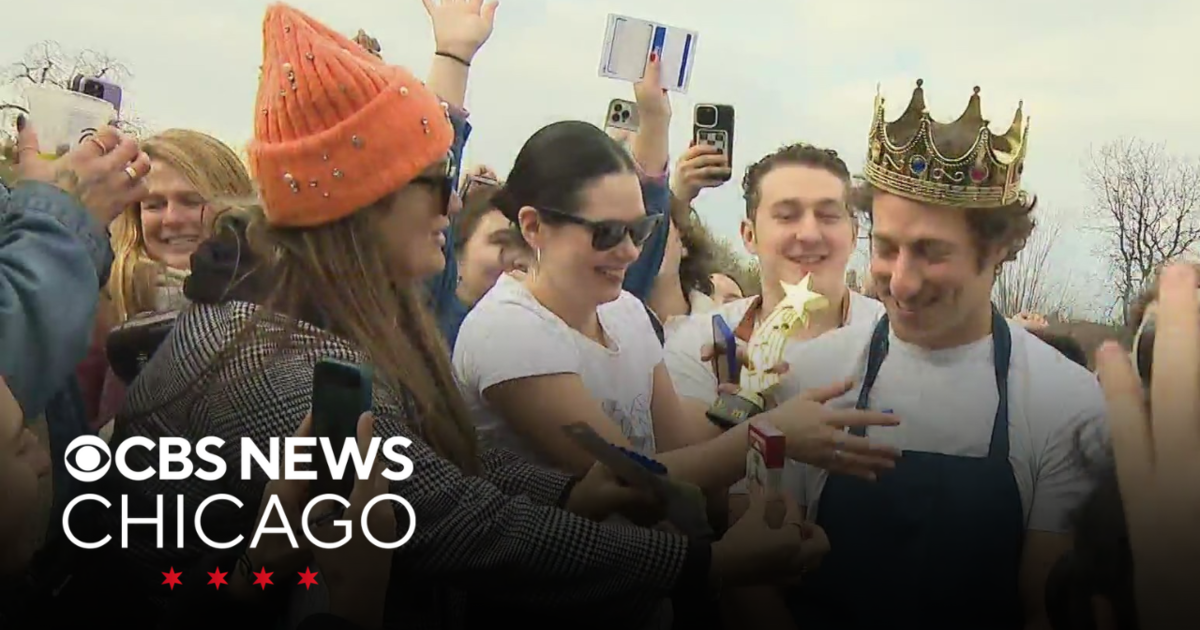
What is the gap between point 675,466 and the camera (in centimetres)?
185

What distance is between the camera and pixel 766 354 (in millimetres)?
1868

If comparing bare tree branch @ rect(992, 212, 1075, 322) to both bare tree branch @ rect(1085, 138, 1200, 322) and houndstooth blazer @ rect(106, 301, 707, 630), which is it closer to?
bare tree branch @ rect(1085, 138, 1200, 322)

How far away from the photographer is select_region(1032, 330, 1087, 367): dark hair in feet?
5.87

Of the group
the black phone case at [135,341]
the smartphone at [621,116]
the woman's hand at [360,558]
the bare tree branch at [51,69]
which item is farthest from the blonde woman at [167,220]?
the smartphone at [621,116]

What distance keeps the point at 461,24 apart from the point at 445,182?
263 millimetres

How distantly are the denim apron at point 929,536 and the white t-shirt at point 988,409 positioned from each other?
0.04 ft

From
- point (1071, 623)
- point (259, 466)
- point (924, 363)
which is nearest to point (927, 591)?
point (1071, 623)

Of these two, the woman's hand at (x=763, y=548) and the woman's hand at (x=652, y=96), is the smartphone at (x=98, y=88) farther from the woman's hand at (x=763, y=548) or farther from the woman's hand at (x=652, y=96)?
the woman's hand at (x=763, y=548)

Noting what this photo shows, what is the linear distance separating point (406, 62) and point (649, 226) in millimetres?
447

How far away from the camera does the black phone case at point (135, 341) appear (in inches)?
74.0

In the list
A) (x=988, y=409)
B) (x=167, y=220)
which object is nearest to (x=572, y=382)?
(x=988, y=409)

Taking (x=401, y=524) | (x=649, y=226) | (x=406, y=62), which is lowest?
(x=401, y=524)

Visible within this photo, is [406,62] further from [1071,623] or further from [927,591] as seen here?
[1071,623]

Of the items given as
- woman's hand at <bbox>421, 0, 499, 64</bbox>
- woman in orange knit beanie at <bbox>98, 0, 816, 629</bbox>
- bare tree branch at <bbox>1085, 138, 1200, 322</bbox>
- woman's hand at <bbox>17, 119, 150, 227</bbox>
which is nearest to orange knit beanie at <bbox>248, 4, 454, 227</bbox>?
woman in orange knit beanie at <bbox>98, 0, 816, 629</bbox>
